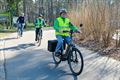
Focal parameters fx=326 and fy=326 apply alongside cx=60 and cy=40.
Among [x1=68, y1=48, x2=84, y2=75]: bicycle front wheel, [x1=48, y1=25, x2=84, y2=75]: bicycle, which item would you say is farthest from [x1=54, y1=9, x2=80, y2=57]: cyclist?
[x1=68, y1=48, x2=84, y2=75]: bicycle front wheel

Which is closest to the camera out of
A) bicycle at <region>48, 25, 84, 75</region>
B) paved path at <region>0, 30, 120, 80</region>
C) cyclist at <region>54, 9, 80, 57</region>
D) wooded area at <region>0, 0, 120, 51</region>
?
paved path at <region>0, 30, 120, 80</region>

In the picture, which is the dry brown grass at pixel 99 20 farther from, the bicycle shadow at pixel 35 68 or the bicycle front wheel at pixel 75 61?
the bicycle front wheel at pixel 75 61

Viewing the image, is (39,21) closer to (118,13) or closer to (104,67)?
(118,13)

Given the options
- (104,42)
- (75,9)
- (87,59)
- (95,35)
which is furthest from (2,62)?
(75,9)

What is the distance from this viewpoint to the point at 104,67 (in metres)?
10.1

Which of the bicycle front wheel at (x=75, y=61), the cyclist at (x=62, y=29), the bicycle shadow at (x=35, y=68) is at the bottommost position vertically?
the bicycle shadow at (x=35, y=68)

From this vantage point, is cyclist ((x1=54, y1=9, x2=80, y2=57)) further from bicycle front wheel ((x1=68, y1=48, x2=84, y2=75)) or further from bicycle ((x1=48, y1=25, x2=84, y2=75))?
bicycle front wheel ((x1=68, y1=48, x2=84, y2=75))

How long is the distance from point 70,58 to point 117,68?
5.32 ft

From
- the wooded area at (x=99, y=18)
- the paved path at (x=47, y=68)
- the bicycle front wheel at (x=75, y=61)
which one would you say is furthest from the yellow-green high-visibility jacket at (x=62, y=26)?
the wooded area at (x=99, y=18)

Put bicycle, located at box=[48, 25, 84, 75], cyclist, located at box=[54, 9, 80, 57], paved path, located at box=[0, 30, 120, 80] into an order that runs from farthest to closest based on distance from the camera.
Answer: cyclist, located at box=[54, 9, 80, 57]
bicycle, located at box=[48, 25, 84, 75]
paved path, located at box=[0, 30, 120, 80]

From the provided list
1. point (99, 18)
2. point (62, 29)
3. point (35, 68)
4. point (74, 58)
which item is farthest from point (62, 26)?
point (99, 18)

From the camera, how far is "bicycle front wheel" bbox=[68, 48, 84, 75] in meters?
9.00

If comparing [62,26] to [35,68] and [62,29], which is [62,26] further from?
[35,68]

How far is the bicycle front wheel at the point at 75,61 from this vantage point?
8999 millimetres
